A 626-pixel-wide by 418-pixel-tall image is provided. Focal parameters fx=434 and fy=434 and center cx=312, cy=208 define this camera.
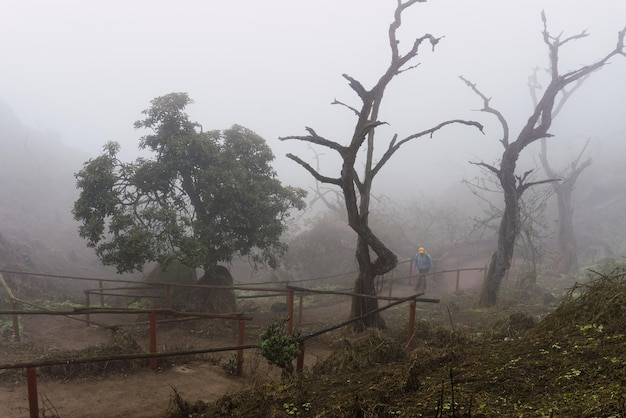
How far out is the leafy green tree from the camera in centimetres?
1116

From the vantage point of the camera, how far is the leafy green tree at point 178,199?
36.6 ft

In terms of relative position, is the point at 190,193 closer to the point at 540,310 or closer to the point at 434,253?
the point at 540,310

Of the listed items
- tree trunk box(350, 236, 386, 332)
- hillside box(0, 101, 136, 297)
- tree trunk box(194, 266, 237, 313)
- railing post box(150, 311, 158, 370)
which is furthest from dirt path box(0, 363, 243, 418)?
hillside box(0, 101, 136, 297)

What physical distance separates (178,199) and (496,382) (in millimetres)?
10641

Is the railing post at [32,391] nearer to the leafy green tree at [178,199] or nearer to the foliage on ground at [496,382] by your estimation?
the foliage on ground at [496,382]

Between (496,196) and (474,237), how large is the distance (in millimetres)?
11574

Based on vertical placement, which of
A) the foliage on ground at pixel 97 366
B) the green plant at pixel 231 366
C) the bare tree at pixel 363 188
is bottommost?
the green plant at pixel 231 366

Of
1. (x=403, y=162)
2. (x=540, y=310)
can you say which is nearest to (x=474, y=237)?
(x=540, y=310)

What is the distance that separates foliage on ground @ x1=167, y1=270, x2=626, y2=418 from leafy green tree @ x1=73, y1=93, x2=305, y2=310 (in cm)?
724

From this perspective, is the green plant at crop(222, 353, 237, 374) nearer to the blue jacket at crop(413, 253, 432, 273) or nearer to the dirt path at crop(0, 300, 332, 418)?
the dirt path at crop(0, 300, 332, 418)

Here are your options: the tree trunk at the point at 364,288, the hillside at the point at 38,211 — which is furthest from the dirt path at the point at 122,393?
the hillside at the point at 38,211

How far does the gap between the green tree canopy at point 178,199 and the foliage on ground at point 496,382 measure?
7254 millimetres

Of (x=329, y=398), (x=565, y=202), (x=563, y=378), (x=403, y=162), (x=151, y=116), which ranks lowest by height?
(x=329, y=398)

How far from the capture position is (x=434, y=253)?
2258cm
